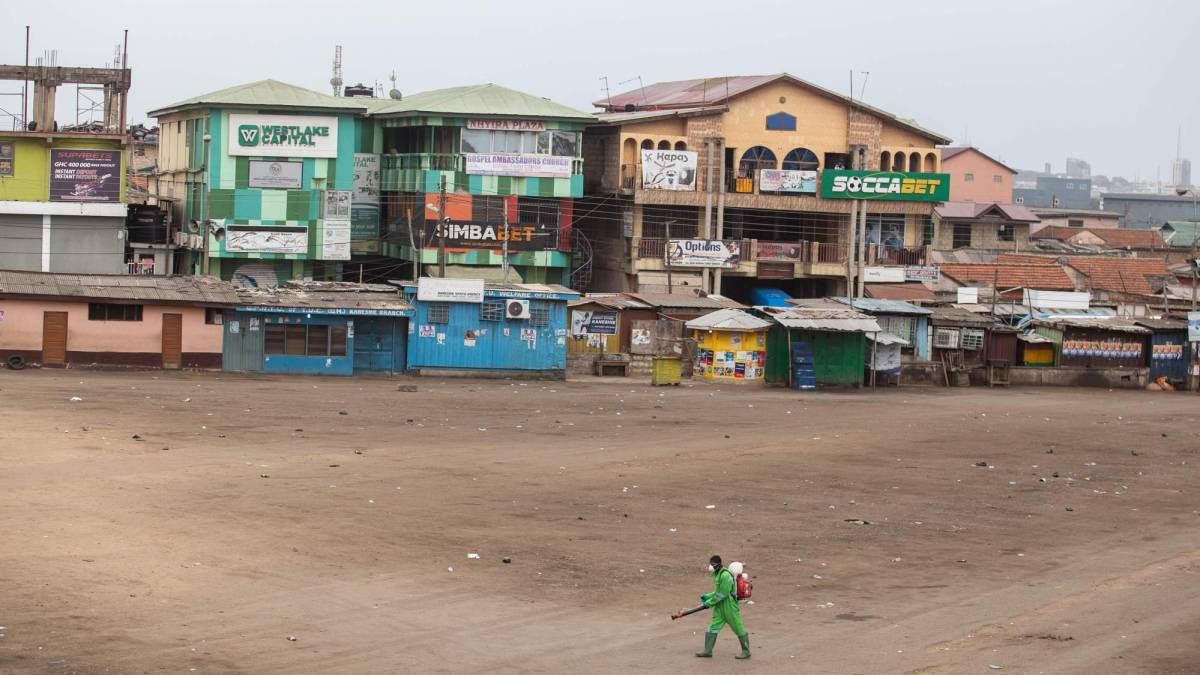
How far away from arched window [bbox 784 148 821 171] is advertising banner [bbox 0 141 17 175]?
31137mm

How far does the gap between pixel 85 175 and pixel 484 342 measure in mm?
17160

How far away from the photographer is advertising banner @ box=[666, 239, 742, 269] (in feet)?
202

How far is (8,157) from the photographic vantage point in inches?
2117

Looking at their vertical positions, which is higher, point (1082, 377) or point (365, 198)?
point (365, 198)

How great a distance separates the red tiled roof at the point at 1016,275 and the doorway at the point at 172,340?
36956 mm

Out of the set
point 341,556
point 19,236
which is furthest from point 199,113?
point 341,556

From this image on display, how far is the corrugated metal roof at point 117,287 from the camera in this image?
143ft

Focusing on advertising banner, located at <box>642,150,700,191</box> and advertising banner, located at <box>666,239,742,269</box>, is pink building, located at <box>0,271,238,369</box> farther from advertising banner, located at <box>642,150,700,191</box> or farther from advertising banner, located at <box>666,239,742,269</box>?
advertising banner, located at <box>642,150,700,191</box>

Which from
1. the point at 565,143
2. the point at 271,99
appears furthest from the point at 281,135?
the point at 565,143

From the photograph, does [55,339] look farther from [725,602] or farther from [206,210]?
[725,602]

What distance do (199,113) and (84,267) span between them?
26.5 ft

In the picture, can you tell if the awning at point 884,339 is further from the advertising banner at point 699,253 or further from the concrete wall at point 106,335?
the concrete wall at point 106,335

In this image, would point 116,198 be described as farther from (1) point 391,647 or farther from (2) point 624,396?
(1) point 391,647

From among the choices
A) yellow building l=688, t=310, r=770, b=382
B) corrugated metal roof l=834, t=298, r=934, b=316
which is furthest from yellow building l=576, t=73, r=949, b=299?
yellow building l=688, t=310, r=770, b=382
